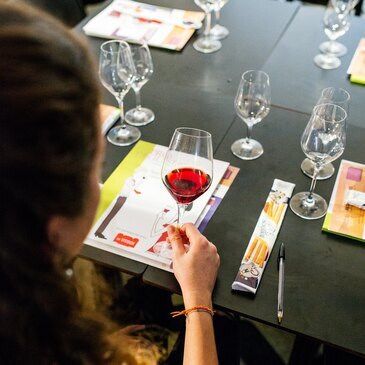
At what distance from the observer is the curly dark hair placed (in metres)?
0.54

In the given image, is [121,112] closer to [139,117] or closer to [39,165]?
[139,117]

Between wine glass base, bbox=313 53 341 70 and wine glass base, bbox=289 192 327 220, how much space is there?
0.58 m

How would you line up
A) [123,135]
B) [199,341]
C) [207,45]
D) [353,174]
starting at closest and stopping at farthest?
[199,341]
[353,174]
[123,135]
[207,45]

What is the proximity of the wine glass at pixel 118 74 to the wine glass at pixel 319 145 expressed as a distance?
0.45m

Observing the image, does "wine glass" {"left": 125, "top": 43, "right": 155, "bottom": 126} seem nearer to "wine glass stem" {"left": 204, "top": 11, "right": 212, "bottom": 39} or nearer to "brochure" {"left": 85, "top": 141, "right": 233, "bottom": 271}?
"brochure" {"left": 85, "top": 141, "right": 233, "bottom": 271}

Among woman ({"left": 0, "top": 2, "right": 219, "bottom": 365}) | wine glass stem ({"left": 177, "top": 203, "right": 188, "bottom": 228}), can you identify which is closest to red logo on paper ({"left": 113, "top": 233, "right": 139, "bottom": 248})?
wine glass stem ({"left": 177, "top": 203, "right": 188, "bottom": 228})

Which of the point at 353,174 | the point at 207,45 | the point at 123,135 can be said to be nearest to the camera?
the point at 353,174

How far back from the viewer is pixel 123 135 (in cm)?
132

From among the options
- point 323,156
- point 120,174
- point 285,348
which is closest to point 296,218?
point 323,156

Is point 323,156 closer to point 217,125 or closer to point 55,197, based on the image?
point 217,125

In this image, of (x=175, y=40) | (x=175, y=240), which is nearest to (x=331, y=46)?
(x=175, y=40)

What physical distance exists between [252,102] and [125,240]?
0.47m

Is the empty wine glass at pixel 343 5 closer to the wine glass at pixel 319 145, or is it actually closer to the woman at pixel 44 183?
the wine glass at pixel 319 145

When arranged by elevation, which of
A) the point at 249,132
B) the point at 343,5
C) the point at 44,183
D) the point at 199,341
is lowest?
the point at 199,341
